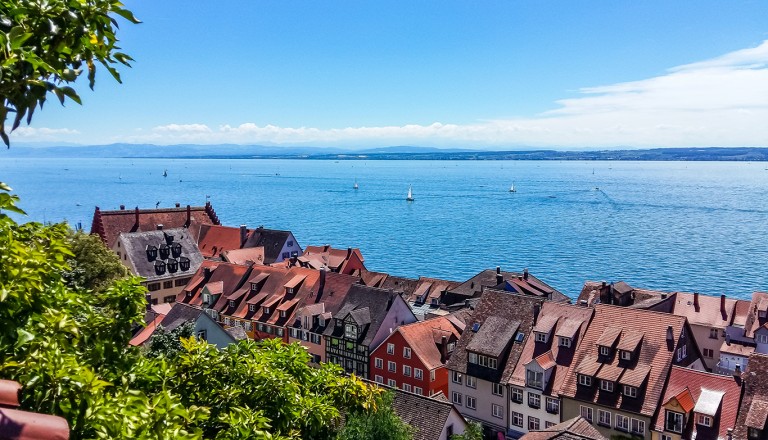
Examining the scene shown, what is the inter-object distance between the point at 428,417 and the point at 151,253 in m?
51.6

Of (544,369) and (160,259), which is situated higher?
(160,259)

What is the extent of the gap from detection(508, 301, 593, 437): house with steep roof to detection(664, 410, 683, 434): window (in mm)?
7028

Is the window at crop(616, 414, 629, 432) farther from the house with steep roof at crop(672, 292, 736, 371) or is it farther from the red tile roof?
the house with steep roof at crop(672, 292, 736, 371)

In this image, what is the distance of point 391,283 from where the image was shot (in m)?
74.4

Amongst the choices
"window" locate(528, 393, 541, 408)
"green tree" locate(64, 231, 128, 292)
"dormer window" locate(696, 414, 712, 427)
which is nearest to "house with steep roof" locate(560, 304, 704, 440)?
"window" locate(528, 393, 541, 408)

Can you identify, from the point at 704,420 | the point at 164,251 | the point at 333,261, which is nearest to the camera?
the point at 704,420

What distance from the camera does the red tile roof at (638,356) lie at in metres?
37.6

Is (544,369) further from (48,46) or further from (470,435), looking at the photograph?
(48,46)

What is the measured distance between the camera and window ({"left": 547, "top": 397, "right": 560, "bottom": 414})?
4106 cm

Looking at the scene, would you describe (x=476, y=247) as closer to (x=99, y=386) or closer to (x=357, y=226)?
(x=357, y=226)

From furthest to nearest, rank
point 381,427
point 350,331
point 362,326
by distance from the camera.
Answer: point 350,331
point 362,326
point 381,427

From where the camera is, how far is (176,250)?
76125 mm

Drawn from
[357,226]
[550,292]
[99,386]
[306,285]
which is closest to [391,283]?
[306,285]

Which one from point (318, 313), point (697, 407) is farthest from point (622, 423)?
point (318, 313)
